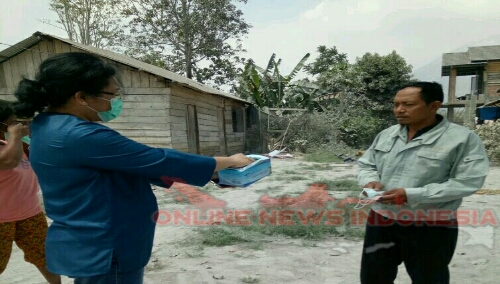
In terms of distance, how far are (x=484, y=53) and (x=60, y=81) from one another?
87.0ft

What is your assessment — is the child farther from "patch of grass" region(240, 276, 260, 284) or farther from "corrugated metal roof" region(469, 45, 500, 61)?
"corrugated metal roof" region(469, 45, 500, 61)

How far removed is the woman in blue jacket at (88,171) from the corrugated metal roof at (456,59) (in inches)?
961

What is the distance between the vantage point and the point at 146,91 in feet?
31.7

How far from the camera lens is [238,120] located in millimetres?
16734

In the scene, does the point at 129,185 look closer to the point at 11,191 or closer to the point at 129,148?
the point at 129,148

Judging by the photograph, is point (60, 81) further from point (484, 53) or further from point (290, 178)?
point (484, 53)

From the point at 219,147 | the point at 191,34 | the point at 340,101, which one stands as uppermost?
the point at 191,34

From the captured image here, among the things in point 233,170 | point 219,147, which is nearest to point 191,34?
point 219,147

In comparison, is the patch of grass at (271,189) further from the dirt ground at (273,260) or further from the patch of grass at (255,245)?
the patch of grass at (255,245)

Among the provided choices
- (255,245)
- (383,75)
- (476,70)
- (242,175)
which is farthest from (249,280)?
(476,70)

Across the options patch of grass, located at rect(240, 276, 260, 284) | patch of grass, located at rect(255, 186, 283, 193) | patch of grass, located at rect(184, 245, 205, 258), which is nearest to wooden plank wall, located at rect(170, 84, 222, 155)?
patch of grass, located at rect(255, 186, 283, 193)

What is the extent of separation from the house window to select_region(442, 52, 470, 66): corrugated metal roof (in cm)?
1411

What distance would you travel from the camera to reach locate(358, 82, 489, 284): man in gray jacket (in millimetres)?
1848

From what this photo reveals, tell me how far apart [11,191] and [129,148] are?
167cm
